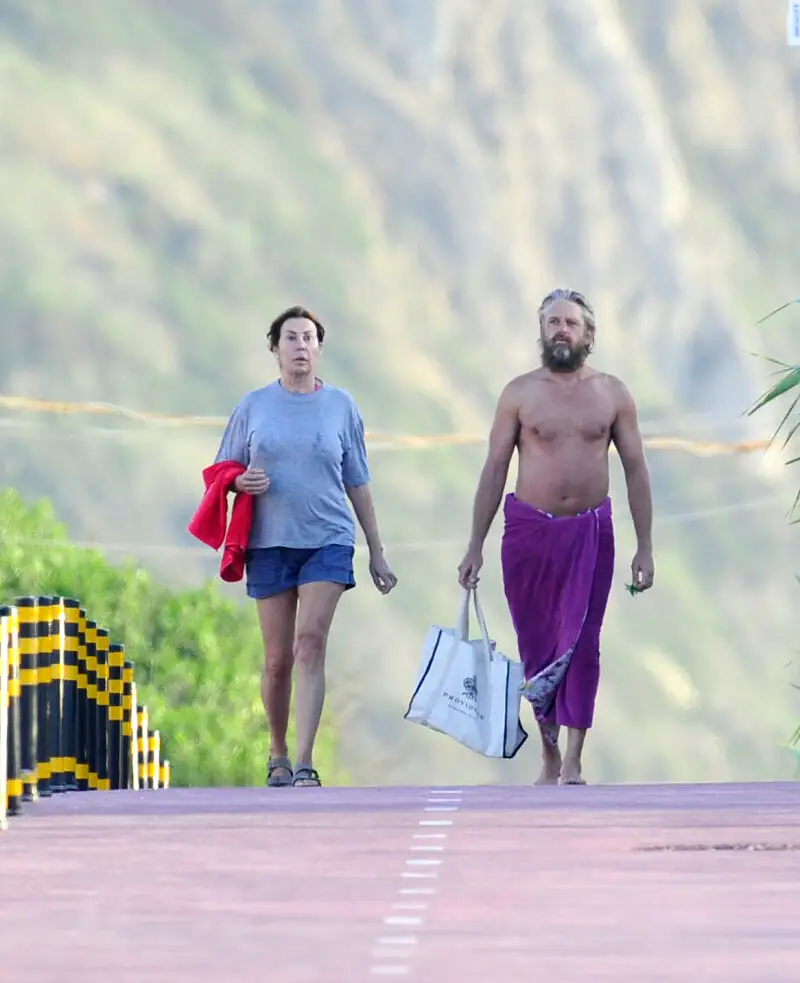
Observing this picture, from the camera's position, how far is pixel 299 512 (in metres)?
12.6

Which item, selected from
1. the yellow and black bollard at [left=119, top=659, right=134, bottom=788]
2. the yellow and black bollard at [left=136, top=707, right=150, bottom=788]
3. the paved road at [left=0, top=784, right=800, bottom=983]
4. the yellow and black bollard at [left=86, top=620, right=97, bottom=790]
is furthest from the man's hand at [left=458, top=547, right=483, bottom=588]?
the yellow and black bollard at [left=136, top=707, right=150, bottom=788]

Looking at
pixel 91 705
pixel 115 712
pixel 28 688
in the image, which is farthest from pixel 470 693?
pixel 115 712

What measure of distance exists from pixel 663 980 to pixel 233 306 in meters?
48.6

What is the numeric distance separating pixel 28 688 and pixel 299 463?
1571 mm

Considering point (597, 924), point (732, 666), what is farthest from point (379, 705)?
point (597, 924)

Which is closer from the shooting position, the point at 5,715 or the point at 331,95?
the point at 5,715

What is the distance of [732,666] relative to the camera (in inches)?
2002

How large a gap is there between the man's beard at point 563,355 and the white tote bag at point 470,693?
0.95 meters

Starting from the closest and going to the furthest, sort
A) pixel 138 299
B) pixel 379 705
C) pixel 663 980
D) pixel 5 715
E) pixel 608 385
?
pixel 663 980 < pixel 5 715 < pixel 608 385 < pixel 379 705 < pixel 138 299

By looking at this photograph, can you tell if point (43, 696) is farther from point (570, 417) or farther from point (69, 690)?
point (570, 417)

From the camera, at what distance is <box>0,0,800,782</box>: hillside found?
172 ft

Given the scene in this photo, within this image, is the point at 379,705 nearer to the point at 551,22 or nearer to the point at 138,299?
the point at 138,299

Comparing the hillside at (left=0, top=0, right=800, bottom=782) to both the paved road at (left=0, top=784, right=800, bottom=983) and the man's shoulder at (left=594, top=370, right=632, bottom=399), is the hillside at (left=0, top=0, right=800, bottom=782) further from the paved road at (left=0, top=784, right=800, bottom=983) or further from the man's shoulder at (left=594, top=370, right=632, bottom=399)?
the paved road at (left=0, top=784, right=800, bottom=983)

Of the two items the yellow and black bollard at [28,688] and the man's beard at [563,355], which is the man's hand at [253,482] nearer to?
the yellow and black bollard at [28,688]
